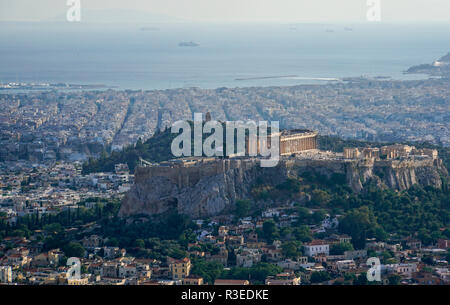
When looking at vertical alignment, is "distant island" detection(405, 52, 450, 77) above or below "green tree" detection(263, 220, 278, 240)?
above

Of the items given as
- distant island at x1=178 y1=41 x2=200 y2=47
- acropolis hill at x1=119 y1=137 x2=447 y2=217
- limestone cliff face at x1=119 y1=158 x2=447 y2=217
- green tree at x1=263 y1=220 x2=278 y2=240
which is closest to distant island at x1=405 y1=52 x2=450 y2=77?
distant island at x1=178 y1=41 x2=200 y2=47

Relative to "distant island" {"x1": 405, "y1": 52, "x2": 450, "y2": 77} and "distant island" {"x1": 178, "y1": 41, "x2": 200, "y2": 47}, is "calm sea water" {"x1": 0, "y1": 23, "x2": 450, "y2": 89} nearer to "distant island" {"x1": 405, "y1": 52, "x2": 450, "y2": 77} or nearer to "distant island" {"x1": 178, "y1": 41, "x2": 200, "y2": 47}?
"distant island" {"x1": 178, "y1": 41, "x2": 200, "y2": 47}

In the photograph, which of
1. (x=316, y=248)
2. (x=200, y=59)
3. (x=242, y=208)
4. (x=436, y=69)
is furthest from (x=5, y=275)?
(x=200, y=59)

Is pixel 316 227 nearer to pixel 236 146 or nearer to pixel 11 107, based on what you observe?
pixel 236 146

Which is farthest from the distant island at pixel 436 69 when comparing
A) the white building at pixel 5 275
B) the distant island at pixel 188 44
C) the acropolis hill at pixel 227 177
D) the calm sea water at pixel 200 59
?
the white building at pixel 5 275

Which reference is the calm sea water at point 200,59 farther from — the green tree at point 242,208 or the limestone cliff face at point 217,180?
the green tree at point 242,208

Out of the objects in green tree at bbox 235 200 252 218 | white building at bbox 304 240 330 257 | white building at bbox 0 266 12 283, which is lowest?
white building at bbox 0 266 12 283
